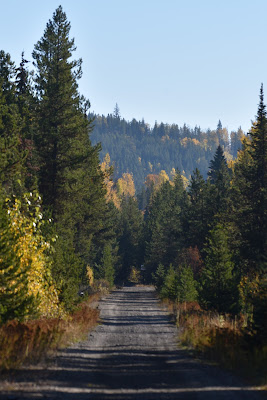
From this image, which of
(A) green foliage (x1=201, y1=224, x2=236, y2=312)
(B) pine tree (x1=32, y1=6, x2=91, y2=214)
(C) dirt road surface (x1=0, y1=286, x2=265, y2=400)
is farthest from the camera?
(B) pine tree (x1=32, y1=6, x2=91, y2=214)

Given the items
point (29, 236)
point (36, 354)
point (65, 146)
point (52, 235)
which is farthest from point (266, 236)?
point (36, 354)

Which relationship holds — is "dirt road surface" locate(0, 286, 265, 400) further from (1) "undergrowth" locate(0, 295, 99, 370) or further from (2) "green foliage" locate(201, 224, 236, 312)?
(2) "green foliage" locate(201, 224, 236, 312)

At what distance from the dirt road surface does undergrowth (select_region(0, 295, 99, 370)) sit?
45 cm

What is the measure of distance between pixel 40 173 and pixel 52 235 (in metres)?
16.1

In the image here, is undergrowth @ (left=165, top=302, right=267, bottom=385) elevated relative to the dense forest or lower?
lower

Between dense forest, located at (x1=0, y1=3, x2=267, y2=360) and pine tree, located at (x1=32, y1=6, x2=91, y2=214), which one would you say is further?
pine tree, located at (x1=32, y1=6, x2=91, y2=214)

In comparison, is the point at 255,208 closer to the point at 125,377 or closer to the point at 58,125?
the point at 58,125

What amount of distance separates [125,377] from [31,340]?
3331 mm

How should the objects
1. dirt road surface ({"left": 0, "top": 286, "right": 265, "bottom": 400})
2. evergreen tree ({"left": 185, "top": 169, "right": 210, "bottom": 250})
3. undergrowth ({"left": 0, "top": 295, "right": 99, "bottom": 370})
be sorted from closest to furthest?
1. dirt road surface ({"left": 0, "top": 286, "right": 265, "bottom": 400})
2. undergrowth ({"left": 0, "top": 295, "right": 99, "bottom": 370})
3. evergreen tree ({"left": 185, "top": 169, "right": 210, "bottom": 250})

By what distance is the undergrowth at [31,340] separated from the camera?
13031 mm

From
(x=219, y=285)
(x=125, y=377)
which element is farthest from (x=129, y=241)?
(x=125, y=377)

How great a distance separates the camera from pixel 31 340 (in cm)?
1450

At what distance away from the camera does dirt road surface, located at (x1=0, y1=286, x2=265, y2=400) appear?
1042 cm

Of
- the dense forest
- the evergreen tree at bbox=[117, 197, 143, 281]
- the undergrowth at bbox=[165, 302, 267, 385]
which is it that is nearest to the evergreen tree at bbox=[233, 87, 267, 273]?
the dense forest
